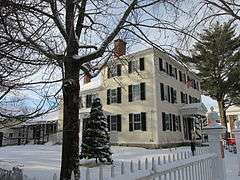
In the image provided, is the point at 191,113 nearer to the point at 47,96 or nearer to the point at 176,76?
the point at 176,76

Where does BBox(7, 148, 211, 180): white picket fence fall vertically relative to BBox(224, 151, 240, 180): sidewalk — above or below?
above

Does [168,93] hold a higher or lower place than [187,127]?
higher

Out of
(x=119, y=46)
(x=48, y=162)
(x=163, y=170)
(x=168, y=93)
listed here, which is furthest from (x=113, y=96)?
(x=163, y=170)

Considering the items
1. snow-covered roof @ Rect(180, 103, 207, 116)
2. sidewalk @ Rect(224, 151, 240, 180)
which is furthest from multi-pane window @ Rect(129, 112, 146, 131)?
sidewalk @ Rect(224, 151, 240, 180)

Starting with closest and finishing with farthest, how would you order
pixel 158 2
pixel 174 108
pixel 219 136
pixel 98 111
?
pixel 158 2 → pixel 219 136 → pixel 98 111 → pixel 174 108

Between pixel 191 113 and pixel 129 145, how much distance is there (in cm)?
792

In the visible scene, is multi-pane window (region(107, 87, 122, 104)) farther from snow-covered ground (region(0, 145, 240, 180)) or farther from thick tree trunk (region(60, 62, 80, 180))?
thick tree trunk (region(60, 62, 80, 180))

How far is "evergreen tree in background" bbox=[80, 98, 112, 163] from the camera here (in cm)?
1553

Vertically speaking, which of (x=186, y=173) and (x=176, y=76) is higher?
(x=176, y=76)

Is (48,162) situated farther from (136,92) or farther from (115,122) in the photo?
(115,122)

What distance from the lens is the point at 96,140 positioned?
15969 mm

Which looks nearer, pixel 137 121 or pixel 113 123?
pixel 137 121

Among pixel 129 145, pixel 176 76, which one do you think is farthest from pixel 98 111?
pixel 176 76

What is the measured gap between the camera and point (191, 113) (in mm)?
31125
